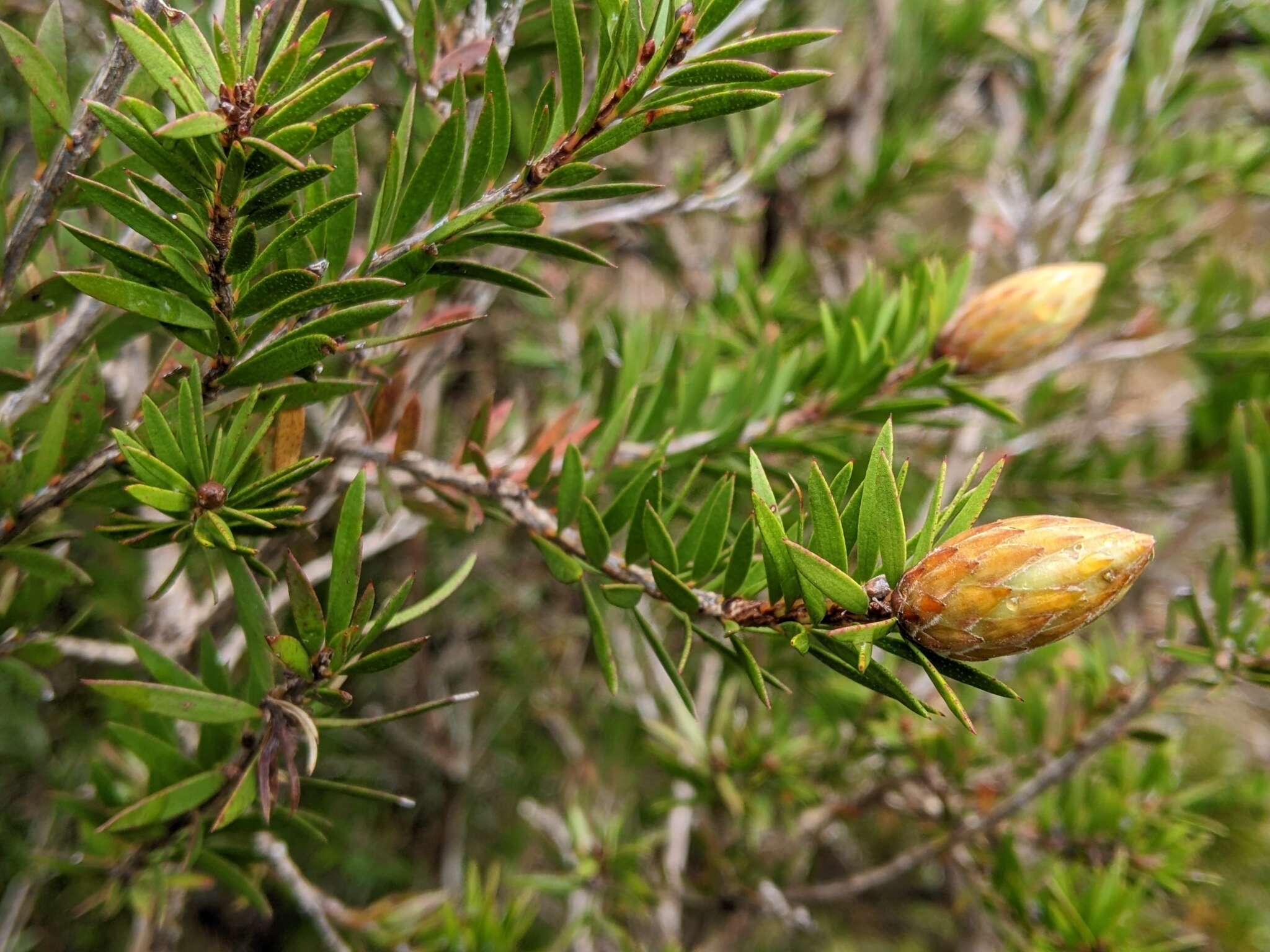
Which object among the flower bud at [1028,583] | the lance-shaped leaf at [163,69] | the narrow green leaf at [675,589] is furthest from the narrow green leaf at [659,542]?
the lance-shaped leaf at [163,69]

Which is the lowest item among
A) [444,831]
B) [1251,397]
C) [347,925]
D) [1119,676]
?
[444,831]

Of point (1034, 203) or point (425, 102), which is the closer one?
point (425, 102)

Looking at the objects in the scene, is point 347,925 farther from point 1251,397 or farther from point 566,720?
point 1251,397

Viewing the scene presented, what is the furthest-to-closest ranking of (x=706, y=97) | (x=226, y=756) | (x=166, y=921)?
1. (x=166, y=921)
2. (x=226, y=756)
3. (x=706, y=97)

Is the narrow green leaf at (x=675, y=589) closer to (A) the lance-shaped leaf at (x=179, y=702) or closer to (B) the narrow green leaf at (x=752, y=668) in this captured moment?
(B) the narrow green leaf at (x=752, y=668)

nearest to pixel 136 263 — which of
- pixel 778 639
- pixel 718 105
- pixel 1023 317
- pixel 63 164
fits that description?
pixel 63 164

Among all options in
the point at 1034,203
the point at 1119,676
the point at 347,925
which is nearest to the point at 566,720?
the point at 347,925
